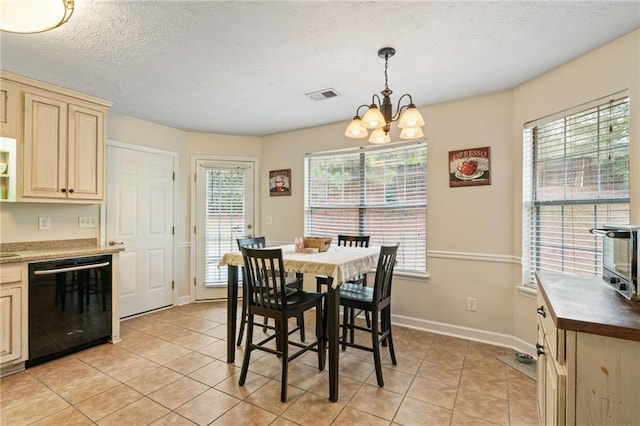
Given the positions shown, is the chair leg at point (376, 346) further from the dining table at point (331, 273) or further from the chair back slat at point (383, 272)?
the dining table at point (331, 273)

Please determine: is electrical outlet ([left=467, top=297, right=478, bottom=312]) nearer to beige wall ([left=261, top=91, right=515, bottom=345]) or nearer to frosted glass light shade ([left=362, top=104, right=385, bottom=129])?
beige wall ([left=261, top=91, right=515, bottom=345])

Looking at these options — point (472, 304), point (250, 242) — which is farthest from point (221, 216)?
point (472, 304)

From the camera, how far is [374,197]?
12.0ft

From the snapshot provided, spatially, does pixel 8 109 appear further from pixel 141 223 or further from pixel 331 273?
pixel 331 273

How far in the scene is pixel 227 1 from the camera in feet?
5.42

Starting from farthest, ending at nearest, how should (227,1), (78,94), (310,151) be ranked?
(310,151) → (78,94) → (227,1)

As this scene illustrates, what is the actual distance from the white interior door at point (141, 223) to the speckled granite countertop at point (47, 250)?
1.16 ft

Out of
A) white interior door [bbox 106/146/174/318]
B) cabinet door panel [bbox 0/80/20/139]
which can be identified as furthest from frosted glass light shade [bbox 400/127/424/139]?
white interior door [bbox 106/146/174/318]

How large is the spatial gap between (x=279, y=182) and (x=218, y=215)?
3.25 ft

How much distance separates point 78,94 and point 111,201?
3.83 ft

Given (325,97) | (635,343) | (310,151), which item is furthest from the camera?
(310,151)

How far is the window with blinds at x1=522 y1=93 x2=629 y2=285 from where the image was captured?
2.07m

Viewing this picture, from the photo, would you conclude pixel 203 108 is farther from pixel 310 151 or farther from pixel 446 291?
pixel 446 291

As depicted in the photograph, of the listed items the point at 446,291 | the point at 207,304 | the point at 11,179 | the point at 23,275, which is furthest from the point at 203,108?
the point at 446,291
